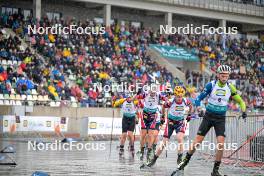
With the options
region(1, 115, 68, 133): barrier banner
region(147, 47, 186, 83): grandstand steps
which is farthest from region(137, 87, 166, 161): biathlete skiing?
region(147, 47, 186, 83): grandstand steps

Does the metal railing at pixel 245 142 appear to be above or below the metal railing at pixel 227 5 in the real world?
below

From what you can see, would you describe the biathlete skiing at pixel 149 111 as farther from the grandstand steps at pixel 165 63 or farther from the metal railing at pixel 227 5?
the metal railing at pixel 227 5

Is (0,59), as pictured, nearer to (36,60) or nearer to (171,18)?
(36,60)

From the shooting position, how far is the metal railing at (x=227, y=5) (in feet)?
176

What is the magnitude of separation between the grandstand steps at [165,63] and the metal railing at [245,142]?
28.5m

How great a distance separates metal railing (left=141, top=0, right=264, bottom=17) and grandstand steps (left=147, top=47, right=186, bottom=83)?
596 centimetres

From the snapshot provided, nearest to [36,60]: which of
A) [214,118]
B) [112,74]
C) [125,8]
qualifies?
[112,74]

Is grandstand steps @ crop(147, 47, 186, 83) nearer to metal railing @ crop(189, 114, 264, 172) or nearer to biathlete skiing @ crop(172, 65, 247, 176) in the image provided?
metal railing @ crop(189, 114, 264, 172)

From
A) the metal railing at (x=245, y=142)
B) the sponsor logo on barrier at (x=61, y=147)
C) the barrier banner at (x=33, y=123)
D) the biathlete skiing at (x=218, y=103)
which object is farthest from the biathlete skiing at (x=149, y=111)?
the barrier banner at (x=33, y=123)

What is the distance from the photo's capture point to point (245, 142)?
56.2 feet

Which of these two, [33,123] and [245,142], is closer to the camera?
[245,142]

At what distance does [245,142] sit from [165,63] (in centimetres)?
3185

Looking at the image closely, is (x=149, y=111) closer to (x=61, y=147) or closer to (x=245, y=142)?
(x=245, y=142)

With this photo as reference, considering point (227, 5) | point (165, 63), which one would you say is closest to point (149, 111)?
point (165, 63)
